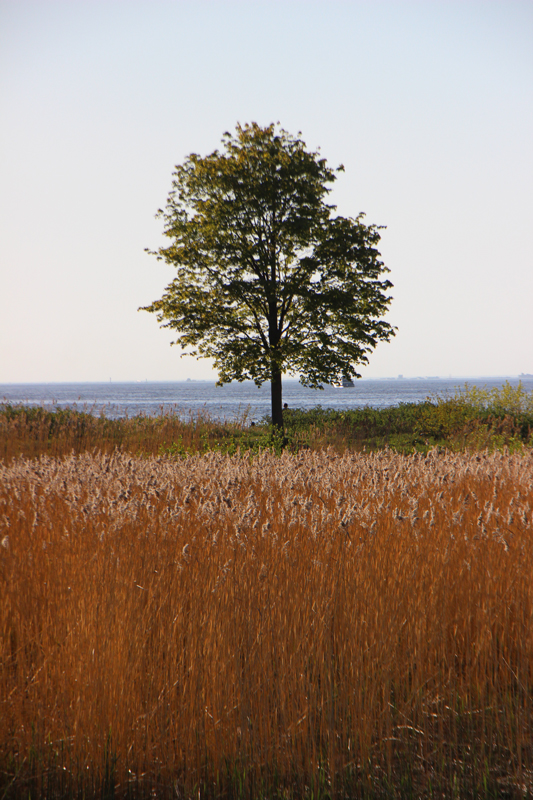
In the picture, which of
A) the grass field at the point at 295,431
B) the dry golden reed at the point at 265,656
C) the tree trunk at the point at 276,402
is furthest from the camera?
the tree trunk at the point at 276,402

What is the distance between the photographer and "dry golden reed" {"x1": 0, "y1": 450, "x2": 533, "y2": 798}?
244cm

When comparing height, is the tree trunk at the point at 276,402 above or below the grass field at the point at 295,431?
above

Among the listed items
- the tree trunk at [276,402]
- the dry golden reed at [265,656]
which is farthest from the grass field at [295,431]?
the dry golden reed at [265,656]

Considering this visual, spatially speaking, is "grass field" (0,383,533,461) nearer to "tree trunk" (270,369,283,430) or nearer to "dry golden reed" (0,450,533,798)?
"tree trunk" (270,369,283,430)

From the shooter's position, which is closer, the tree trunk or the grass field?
the grass field

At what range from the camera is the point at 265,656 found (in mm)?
2842

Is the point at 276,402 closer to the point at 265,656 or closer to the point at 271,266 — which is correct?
the point at 271,266

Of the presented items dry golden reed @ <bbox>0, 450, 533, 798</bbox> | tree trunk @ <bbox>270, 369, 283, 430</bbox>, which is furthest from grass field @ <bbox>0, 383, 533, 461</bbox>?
dry golden reed @ <bbox>0, 450, 533, 798</bbox>

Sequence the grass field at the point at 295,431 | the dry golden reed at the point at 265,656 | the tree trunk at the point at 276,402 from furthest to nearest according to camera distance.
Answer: the tree trunk at the point at 276,402 → the grass field at the point at 295,431 → the dry golden reed at the point at 265,656

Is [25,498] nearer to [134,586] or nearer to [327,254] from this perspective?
[134,586]

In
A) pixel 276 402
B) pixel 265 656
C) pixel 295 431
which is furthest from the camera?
pixel 276 402

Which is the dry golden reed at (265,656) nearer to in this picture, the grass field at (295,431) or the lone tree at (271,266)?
the grass field at (295,431)

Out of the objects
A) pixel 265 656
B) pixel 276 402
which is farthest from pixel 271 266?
pixel 265 656

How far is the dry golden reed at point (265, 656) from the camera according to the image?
244 centimetres
